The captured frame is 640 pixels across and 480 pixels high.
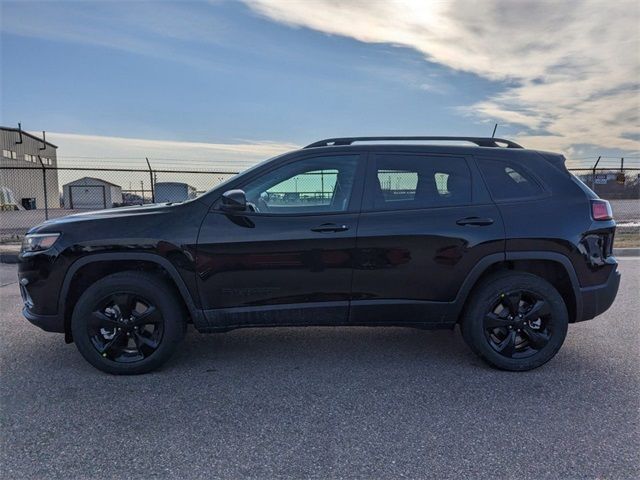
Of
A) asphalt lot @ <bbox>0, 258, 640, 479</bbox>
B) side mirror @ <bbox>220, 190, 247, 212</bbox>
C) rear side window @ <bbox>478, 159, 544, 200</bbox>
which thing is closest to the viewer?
asphalt lot @ <bbox>0, 258, 640, 479</bbox>

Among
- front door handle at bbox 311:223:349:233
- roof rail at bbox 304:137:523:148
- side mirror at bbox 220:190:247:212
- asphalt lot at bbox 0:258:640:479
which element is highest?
roof rail at bbox 304:137:523:148

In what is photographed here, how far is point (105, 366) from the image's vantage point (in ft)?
11.8

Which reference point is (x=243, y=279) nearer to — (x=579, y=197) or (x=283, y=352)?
(x=283, y=352)

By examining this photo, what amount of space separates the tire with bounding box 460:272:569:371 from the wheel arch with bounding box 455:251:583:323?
0.09 metres

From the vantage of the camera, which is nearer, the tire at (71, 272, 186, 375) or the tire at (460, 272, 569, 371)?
the tire at (71, 272, 186, 375)

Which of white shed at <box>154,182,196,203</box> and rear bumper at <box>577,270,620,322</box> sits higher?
white shed at <box>154,182,196,203</box>

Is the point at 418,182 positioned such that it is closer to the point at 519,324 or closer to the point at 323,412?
the point at 519,324

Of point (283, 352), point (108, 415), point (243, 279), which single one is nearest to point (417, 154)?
point (243, 279)

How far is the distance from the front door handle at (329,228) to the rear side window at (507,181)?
4.19ft

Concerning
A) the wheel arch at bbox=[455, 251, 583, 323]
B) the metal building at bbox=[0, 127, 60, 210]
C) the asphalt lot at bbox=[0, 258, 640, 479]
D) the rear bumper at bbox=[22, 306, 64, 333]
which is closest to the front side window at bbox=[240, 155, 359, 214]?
the wheel arch at bbox=[455, 251, 583, 323]

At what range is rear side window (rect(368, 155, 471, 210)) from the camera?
146 inches

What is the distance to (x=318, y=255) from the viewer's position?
11.7ft

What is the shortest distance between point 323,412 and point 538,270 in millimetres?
2170

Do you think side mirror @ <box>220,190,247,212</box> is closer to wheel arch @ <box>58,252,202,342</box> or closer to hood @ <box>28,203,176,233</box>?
hood @ <box>28,203,176,233</box>
